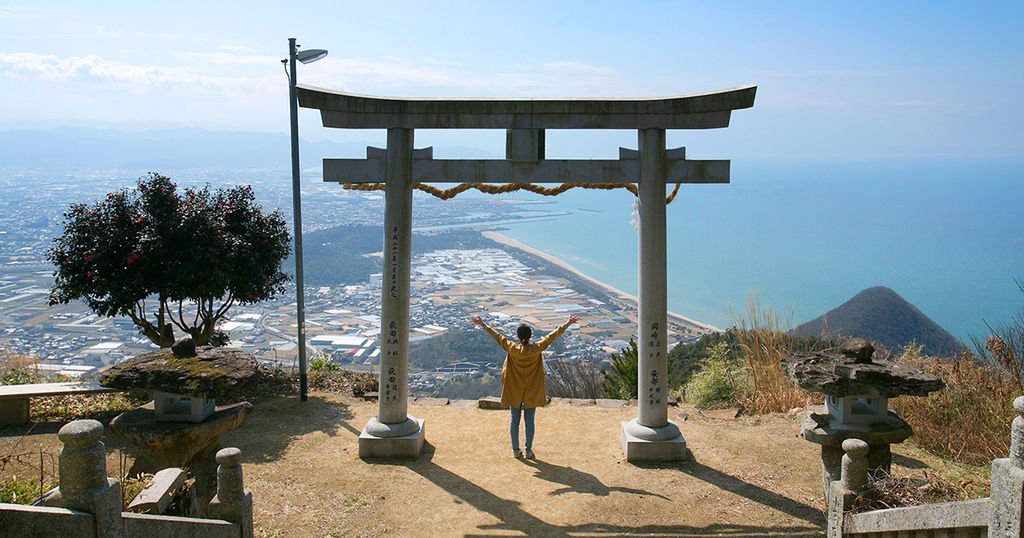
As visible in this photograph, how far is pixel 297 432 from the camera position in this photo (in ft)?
28.7

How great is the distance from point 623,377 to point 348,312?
35.5ft

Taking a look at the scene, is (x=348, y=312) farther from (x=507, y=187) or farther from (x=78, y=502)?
(x=78, y=502)

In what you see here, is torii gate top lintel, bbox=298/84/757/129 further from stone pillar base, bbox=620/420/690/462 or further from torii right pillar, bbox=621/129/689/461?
stone pillar base, bbox=620/420/690/462

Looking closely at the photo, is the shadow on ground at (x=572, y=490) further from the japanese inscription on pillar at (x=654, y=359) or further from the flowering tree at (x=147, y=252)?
the flowering tree at (x=147, y=252)

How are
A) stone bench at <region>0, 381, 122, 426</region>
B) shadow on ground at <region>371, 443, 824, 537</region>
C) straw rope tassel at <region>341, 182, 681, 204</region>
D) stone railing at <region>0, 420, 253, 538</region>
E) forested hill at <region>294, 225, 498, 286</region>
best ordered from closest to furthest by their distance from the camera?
stone railing at <region>0, 420, 253, 538</region>, shadow on ground at <region>371, 443, 824, 537</region>, straw rope tassel at <region>341, 182, 681, 204</region>, stone bench at <region>0, 381, 122, 426</region>, forested hill at <region>294, 225, 498, 286</region>

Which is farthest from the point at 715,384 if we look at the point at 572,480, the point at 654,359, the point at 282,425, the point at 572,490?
the point at 282,425

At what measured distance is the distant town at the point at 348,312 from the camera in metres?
14.3

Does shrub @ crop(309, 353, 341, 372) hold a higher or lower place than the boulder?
lower

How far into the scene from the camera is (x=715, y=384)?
34.6ft

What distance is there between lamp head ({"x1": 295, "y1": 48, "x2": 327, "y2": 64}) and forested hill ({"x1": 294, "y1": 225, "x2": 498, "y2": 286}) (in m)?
11.8

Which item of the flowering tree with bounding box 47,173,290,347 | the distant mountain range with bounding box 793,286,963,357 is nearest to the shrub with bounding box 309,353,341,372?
the flowering tree with bounding box 47,173,290,347

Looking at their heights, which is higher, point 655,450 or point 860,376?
point 860,376

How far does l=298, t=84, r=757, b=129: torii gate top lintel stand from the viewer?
7359 mm

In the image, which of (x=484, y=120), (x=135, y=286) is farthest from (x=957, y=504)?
(x=135, y=286)
